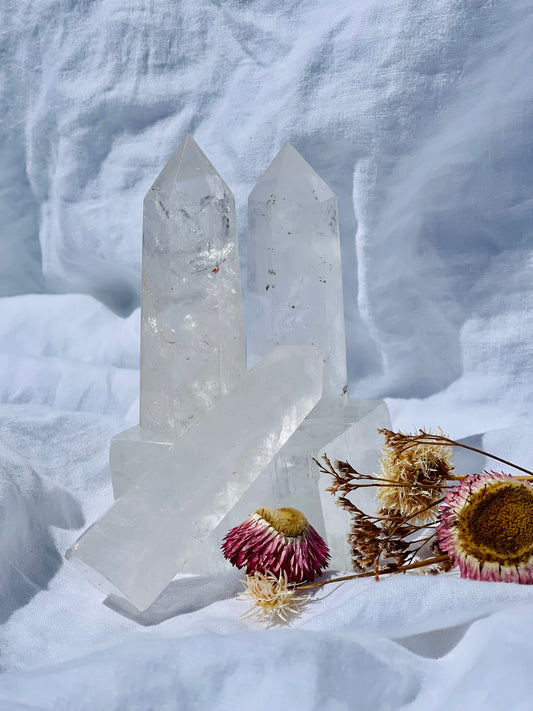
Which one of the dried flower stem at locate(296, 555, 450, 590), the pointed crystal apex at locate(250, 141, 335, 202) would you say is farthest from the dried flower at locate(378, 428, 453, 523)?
the pointed crystal apex at locate(250, 141, 335, 202)

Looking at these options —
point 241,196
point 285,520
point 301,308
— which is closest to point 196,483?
point 285,520

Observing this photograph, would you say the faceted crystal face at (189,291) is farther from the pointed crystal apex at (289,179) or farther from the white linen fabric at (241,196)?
the white linen fabric at (241,196)

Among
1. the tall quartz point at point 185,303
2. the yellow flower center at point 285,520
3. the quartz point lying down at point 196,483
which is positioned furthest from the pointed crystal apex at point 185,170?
the yellow flower center at point 285,520

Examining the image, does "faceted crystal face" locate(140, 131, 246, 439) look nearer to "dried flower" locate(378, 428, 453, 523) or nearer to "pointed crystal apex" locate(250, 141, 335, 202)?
"pointed crystal apex" locate(250, 141, 335, 202)

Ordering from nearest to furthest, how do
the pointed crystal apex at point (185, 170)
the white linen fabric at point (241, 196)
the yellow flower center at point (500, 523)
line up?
the yellow flower center at point (500, 523) → the pointed crystal apex at point (185, 170) → the white linen fabric at point (241, 196)

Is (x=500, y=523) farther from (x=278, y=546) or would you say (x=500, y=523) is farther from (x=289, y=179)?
(x=289, y=179)

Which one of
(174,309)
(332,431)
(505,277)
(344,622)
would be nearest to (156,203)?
(174,309)

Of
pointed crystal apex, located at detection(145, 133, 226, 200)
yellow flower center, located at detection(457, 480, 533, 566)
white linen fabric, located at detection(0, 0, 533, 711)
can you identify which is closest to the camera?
yellow flower center, located at detection(457, 480, 533, 566)

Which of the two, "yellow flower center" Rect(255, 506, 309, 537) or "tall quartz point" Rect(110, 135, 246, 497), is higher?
"tall quartz point" Rect(110, 135, 246, 497)
